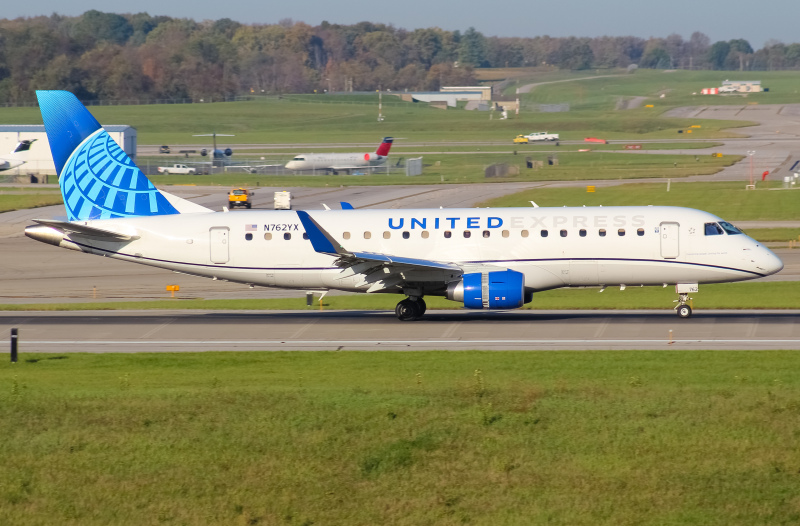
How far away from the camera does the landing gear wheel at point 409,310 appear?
3653 cm

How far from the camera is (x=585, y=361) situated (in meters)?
26.3

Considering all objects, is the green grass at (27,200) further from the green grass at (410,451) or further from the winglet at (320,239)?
the green grass at (410,451)

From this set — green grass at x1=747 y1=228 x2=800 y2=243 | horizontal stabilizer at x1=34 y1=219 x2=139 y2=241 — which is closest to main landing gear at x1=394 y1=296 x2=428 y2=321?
horizontal stabilizer at x1=34 y1=219 x2=139 y2=241

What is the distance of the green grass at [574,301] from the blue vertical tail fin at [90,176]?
18.8 feet

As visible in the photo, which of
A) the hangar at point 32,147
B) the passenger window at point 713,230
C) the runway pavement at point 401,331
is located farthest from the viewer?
the hangar at point 32,147

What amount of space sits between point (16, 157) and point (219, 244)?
87.6 meters

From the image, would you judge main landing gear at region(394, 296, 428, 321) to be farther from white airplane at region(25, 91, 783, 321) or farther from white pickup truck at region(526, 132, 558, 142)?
white pickup truck at region(526, 132, 558, 142)

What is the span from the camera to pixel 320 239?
34500 millimetres

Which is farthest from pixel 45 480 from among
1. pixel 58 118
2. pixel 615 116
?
pixel 615 116

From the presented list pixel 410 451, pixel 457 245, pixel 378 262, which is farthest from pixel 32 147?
pixel 410 451

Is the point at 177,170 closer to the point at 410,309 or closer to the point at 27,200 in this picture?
the point at 27,200

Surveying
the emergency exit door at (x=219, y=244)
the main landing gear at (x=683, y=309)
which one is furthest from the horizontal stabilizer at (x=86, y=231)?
the main landing gear at (x=683, y=309)

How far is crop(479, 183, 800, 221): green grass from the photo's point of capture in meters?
74.1

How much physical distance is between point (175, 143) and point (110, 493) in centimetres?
15639
